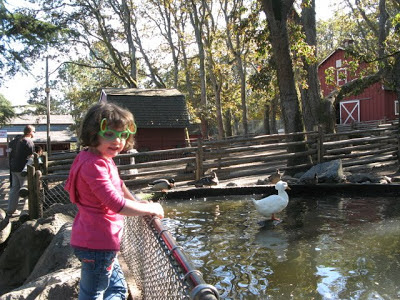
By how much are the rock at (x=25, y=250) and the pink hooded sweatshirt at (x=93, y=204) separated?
3780mm

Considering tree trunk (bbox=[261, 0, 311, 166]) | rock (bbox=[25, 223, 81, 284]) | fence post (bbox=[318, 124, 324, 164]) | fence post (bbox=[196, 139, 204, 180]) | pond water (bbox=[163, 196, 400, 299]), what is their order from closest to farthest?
1. pond water (bbox=[163, 196, 400, 299])
2. rock (bbox=[25, 223, 81, 284])
3. fence post (bbox=[196, 139, 204, 180])
4. tree trunk (bbox=[261, 0, 311, 166])
5. fence post (bbox=[318, 124, 324, 164])

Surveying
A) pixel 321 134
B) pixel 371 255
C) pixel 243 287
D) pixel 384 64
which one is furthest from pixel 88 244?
pixel 384 64

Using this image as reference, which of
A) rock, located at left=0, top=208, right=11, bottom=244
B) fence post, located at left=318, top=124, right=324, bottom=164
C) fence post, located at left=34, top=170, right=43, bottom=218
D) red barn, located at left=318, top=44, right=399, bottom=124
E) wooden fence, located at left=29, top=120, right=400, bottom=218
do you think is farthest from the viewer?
red barn, located at left=318, top=44, right=399, bottom=124

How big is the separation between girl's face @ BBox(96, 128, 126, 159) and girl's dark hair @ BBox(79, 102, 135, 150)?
0.08ft

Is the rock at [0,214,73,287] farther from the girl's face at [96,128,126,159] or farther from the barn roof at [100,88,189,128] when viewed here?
the barn roof at [100,88,189,128]

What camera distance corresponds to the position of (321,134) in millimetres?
12703

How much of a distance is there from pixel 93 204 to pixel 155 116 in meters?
20.3

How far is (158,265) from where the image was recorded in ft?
8.13

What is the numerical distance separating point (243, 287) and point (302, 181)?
5646 millimetres

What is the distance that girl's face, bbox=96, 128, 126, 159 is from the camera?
2424 millimetres

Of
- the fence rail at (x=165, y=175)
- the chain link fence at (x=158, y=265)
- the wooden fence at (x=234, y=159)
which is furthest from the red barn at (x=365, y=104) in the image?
the chain link fence at (x=158, y=265)

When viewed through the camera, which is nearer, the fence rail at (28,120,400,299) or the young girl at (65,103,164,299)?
the fence rail at (28,120,400,299)

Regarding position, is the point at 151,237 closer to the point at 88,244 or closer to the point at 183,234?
the point at 88,244

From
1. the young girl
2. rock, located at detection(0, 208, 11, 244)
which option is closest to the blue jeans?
the young girl
